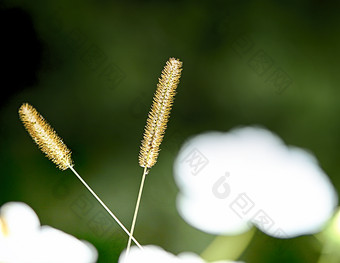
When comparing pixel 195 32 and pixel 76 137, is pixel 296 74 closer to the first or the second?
pixel 195 32

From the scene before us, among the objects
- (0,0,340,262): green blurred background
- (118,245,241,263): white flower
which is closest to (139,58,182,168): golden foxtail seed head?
(0,0,340,262): green blurred background

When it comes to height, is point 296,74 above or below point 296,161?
above

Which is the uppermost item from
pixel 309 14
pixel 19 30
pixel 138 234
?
pixel 309 14

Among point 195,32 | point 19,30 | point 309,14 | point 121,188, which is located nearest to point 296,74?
point 309,14

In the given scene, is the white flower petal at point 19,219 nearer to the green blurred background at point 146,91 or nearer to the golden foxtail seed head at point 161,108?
the green blurred background at point 146,91

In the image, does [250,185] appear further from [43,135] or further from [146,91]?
[43,135]

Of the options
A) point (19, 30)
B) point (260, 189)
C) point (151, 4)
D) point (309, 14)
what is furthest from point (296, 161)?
point (19, 30)

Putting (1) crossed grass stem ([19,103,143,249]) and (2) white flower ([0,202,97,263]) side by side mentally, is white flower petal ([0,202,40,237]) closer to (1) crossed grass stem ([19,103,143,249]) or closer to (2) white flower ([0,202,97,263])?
(2) white flower ([0,202,97,263])
